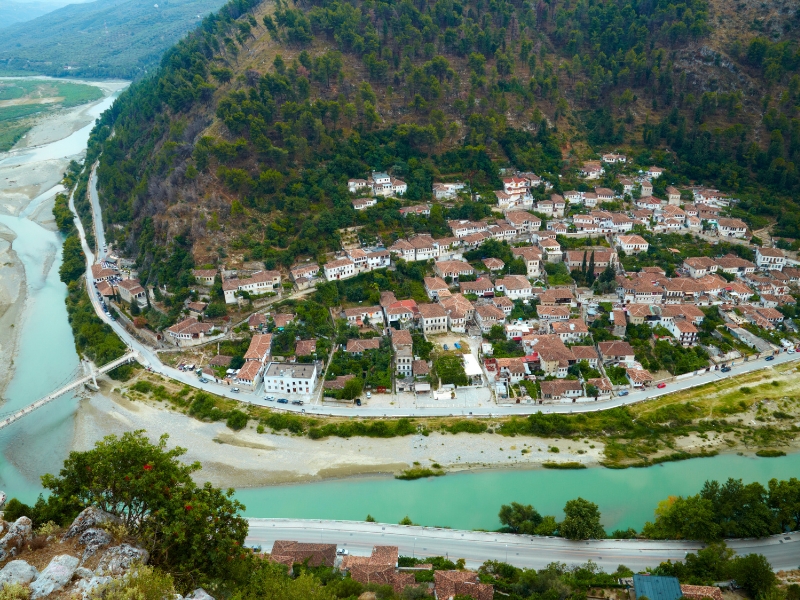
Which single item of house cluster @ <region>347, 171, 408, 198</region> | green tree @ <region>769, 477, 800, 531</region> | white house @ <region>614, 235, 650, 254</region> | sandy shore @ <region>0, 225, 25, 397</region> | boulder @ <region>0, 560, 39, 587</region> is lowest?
white house @ <region>614, 235, 650, 254</region>

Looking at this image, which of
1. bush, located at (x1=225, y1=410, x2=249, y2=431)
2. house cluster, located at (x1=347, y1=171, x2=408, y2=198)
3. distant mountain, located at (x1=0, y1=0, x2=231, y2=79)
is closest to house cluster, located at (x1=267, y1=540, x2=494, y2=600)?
bush, located at (x1=225, y1=410, x2=249, y2=431)

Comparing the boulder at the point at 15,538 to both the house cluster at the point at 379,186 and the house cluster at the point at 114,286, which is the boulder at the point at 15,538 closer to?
the house cluster at the point at 114,286

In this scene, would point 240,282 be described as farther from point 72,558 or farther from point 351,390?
point 72,558

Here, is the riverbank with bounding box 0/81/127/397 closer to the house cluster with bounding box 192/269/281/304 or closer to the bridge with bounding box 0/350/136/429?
the bridge with bounding box 0/350/136/429

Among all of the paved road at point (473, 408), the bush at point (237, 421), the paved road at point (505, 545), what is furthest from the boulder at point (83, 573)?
the paved road at point (473, 408)

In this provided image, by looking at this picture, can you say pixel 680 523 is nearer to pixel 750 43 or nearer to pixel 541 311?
pixel 541 311
